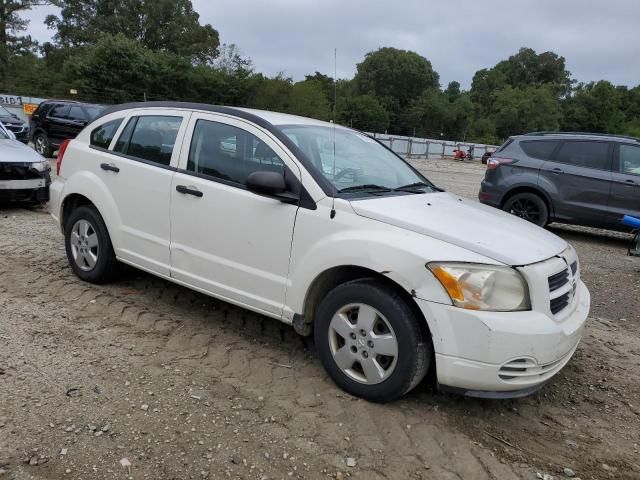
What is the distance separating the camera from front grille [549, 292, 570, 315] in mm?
3110

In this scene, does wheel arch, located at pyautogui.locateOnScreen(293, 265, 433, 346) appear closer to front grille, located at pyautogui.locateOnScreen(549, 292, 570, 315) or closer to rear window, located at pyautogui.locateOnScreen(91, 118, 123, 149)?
front grille, located at pyautogui.locateOnScreen(549, 292, 570, 315)

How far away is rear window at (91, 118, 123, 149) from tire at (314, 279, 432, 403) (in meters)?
2.67

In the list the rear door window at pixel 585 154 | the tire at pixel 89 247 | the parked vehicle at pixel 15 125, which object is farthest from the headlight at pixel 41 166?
the parked vehicle at pixel 15 125

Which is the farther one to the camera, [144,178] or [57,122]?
[57,122]

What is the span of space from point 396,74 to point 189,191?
77062mm

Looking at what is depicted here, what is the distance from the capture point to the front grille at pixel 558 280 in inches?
123

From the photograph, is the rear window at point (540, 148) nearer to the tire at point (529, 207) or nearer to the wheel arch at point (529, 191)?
the wheel arch at point (529, 191)

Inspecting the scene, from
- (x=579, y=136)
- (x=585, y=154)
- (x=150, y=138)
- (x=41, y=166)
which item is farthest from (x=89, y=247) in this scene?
(x=579, y=136)

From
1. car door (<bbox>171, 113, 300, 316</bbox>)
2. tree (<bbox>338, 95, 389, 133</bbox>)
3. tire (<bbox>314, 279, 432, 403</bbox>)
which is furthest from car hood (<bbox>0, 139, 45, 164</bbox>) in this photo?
tree (<bbox>338, 95, 389, 133</bbox>)

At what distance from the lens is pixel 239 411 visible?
3133 mm

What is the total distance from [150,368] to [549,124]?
80.8 meters

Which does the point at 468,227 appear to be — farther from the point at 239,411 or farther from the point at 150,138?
the point at 150,138

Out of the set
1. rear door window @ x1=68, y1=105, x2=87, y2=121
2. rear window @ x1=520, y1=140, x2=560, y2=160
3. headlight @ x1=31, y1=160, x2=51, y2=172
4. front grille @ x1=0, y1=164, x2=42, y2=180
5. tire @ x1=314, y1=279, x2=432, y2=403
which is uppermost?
rear door window @ x1=68, y1=105, x2=87, y2=121

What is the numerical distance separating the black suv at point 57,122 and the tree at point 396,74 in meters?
57.7
